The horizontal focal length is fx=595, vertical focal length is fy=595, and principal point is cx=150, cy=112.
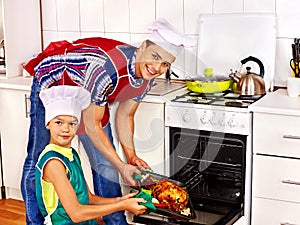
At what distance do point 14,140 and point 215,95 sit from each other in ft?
4.49

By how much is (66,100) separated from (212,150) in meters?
1.21

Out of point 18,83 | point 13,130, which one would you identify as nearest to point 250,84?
point 18,83

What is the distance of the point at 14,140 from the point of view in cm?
379

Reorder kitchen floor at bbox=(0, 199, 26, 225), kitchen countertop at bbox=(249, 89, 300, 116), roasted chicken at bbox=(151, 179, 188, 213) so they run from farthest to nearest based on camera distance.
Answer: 1. kitchen floor at bbox=(0, 199, 26, 225)
2. kitchen countertop at bbox=(249, 89, 300, 116)
3. roasted chicken at bbox=(151, 179, 188, 213)

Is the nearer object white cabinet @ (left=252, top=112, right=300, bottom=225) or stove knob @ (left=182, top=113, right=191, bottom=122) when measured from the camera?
white cabinet @ (left=252, top=112, right=300, bottom=225)

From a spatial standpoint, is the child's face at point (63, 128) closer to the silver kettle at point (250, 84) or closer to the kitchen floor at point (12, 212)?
the silver kettle at point (250, 84)

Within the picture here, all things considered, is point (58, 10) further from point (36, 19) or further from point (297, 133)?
point (297, 133)

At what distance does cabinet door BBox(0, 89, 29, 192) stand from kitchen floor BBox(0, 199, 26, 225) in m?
0.12

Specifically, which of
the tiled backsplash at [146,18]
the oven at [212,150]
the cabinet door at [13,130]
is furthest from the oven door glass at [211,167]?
the cabinet door at [13,130]

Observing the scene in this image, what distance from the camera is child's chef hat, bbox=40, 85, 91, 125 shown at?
214cm

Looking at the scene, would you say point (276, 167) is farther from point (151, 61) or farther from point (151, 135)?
point (151, 61)

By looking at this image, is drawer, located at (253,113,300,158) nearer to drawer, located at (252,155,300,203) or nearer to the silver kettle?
drawer, located at (252,155,300,203)

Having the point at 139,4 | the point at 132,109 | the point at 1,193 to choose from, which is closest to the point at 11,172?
the point at 1,193

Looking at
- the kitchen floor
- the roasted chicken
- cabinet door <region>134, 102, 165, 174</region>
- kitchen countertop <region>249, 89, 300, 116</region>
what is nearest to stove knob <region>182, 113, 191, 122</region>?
cabinet door <region>134, 102, 165, 174</region>
